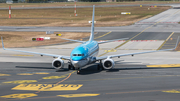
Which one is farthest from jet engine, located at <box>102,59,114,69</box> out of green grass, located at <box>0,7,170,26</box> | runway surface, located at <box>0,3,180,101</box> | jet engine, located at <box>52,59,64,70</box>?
green grass, located at <box>0,7,170,26</box>

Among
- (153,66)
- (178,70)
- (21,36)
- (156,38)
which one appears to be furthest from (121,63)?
(21,36)

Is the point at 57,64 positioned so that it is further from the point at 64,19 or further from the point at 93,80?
A: the point at 64,19

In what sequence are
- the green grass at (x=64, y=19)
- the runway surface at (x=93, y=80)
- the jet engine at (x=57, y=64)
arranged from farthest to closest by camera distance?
the green grass at (x=64, y=19) < the jet engine at (x=57, y=64) < the runway surface at (x=93, y=80)

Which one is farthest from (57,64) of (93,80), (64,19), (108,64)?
(64,19)

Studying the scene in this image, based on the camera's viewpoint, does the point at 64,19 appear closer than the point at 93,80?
No

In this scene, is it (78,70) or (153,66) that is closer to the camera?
(78,70)

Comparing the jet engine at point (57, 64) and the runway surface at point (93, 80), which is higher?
the jet engine at point (57, 64)

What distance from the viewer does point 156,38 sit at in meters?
82.2

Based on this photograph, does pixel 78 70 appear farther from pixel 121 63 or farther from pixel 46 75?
pixel 121 63

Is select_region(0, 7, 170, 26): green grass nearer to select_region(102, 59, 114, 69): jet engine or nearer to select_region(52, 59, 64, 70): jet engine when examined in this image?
select_region(102, 59, 114, 69): jet engine

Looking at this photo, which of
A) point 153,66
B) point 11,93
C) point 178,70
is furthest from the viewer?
point 153,66

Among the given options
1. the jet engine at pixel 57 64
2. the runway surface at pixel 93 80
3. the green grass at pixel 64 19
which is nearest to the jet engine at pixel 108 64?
the runway surface at pixel 93 80

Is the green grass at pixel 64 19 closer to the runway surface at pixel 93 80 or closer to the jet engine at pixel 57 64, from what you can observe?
the runway surface at pixel 93 80

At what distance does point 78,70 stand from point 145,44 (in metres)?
36.4
